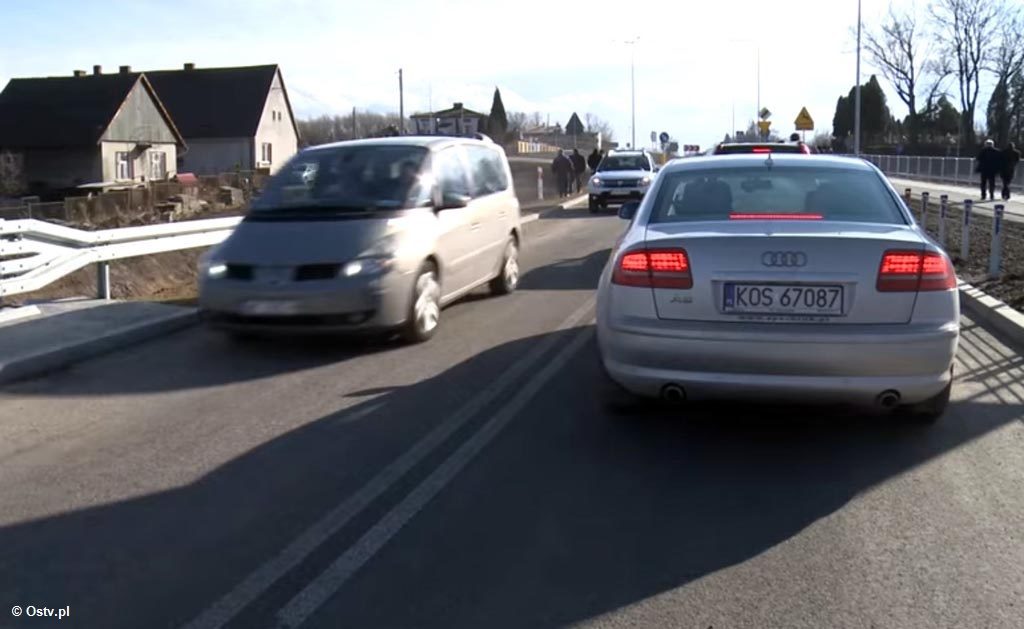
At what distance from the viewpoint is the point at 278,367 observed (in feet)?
26.7

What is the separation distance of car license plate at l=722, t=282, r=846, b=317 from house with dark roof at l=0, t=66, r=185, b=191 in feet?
187

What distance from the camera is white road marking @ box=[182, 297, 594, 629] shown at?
3922mm

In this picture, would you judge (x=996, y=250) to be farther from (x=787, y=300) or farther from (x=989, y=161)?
(x=989, y=161)

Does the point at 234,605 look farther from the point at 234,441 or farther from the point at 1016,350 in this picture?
the point at 1016,350

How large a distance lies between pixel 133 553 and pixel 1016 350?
7.23 metres

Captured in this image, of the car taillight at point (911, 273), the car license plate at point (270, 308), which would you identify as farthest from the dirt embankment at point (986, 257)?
the car license plate at point (270, 308)

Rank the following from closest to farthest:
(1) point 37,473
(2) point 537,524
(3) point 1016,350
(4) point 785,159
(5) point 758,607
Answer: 1. (5) point 758,607
2. (2) point 537,524
3. (1) point 37,473
4. (4) point 785,159
5. (3) point 1016,350

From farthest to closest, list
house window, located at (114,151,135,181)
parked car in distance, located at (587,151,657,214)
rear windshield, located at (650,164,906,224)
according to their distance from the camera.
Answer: house window, located at (114,151,135,181) < parked car in distance, located at (587,151,657,214) < rear windshield, located at (650,164,906,224)

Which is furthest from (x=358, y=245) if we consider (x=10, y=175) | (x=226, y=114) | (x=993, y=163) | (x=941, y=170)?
(x=226, y=114)

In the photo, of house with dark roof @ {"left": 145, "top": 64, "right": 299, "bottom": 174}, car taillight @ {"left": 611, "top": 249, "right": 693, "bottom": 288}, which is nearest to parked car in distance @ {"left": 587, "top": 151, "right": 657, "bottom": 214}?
car taillight @ {"left": 611, "top": 249, "right": 693, "bottom": 288}

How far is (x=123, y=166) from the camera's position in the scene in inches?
2363

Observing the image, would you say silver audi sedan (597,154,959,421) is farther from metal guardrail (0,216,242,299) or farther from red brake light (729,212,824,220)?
metal guardrail (0,216,242,299)

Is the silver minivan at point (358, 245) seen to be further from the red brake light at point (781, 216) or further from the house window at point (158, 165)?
the house window at point (158, 165)

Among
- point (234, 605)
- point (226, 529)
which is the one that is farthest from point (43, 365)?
point (234, 605)
